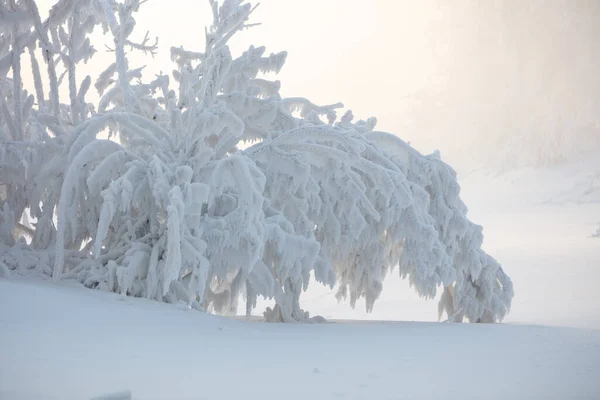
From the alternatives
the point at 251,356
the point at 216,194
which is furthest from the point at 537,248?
the point at 251,356

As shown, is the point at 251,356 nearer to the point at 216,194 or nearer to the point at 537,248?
the point at 216,194

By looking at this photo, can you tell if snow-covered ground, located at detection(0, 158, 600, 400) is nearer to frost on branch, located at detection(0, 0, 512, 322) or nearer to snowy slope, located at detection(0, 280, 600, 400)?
snowy slope, located at detection(0, 280, 600, 400)

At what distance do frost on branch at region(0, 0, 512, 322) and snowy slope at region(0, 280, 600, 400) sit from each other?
30.0 inches

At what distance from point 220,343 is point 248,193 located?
178 centimetres

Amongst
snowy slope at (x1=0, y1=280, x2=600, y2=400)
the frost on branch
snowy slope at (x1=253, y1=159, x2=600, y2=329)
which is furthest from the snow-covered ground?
snowy slope at (x1=253, y1=159, x2=600, y2=329)

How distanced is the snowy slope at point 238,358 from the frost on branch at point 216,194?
2.50 ft

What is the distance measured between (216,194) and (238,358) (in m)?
2.43

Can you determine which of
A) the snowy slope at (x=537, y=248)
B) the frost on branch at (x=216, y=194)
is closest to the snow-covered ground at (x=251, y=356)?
the frost on branch at (x=216, y=194)

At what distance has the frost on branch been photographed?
5.10 meters

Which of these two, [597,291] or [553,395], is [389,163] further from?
[597,291]

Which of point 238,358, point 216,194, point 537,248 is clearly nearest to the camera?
point 238,358

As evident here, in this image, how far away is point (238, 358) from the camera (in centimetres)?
319

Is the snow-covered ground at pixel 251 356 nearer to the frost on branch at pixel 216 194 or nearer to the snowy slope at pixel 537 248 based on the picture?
the frost on branch at pixel 216 194

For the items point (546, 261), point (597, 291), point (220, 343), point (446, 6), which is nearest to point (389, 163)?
point (220, 343)
